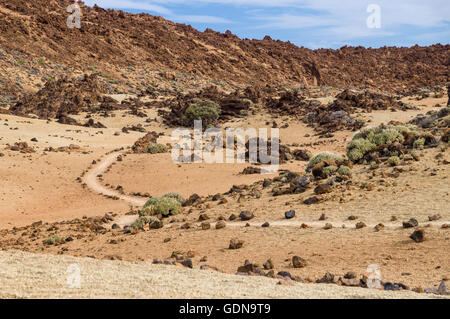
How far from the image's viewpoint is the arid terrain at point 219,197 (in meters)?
8.21

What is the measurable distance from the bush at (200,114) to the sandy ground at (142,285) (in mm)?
37968

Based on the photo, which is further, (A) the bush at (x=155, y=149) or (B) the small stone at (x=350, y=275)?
(A) the bush at (x=155, y=149)

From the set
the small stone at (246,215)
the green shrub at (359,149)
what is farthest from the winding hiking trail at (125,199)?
the green shrub at (359,149)

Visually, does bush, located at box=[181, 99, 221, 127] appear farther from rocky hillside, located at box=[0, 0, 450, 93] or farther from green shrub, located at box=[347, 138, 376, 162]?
green shrub, located at box=[347, 138, 376, 162]

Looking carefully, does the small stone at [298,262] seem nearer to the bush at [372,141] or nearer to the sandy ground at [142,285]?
the sandy ground at [142,285]

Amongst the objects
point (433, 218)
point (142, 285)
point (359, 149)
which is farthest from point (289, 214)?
point (142, 285)

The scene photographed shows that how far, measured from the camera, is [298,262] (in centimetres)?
980

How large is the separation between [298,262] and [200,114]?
36.8 meters

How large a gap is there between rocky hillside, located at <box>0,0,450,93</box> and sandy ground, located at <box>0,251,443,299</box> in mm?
54989

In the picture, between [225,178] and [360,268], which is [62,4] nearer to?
[225,178]

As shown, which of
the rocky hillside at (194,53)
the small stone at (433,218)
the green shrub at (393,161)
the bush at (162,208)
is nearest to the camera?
the small stone at (433,218)

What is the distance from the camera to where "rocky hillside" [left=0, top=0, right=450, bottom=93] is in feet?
231

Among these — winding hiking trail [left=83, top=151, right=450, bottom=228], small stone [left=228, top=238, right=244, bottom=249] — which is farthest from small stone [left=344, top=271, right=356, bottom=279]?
small stone [left=228, top=238, right=244, bottom=249]

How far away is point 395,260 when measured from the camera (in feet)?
31.7
